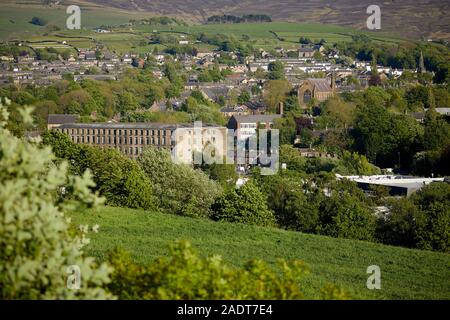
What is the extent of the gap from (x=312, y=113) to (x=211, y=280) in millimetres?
77340

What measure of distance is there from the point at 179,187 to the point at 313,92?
210 feet

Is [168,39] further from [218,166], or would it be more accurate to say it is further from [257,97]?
[218,166]

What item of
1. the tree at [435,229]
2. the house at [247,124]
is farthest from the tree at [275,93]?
the tree at [435,229]

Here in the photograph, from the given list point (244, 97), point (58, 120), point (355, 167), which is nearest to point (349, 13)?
point (244, 97)

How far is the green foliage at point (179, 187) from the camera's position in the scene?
1267 inches

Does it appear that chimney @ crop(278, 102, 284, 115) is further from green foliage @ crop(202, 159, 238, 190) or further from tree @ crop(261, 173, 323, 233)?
tree @ crop(261, 173, 323, 233)

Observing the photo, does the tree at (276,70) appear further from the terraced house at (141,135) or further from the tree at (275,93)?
the terraced house at (141,135)

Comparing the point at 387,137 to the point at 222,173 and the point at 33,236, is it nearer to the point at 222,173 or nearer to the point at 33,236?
the point at 222,173

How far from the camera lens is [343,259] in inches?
712

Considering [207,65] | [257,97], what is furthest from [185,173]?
[207,65]

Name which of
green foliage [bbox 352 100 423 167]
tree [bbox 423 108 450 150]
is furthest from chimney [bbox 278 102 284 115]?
tree [bbox 423 108 450 150]

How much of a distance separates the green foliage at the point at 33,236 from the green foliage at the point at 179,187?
21.8 meters

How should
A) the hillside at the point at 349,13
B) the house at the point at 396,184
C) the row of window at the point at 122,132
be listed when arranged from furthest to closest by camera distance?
1. the hillside at the point at 349,13
2. the row of window at the point at 122,132
3. the house at the point at 396,184
